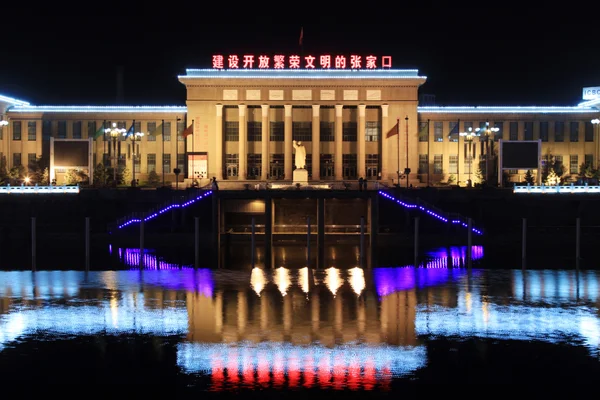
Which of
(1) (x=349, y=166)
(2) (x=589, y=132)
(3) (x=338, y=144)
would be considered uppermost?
(2) (x=589, y=132)

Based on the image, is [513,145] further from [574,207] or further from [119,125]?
[119,125]

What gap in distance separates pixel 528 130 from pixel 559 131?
4749 millimetres

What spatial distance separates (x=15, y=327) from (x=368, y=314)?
11581 millimetres

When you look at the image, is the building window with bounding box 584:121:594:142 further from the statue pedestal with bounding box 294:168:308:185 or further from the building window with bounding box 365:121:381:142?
the statue pedestal with bounding box 294:168:308:185

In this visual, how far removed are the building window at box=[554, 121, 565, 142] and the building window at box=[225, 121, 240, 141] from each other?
48.1 metres

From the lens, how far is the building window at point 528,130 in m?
135

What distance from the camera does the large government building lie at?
12888cm

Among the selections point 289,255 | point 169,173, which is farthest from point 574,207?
point 169,173

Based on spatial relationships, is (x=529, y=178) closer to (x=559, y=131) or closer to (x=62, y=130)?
(x=559, y=131)

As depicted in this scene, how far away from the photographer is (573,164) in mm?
136000

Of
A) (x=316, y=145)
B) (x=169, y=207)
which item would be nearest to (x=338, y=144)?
(x=316, y=145)

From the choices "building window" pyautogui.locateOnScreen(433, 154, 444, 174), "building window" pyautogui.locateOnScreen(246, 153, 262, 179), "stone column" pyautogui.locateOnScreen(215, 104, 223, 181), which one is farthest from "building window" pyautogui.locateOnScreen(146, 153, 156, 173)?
"building window" pyautogui.locateOnScreen(433, 154, 444, 174)

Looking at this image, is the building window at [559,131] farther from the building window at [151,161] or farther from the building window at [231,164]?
the building window at [151,161]

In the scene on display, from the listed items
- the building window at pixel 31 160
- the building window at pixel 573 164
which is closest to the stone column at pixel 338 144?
the building window at pixel 573 164
